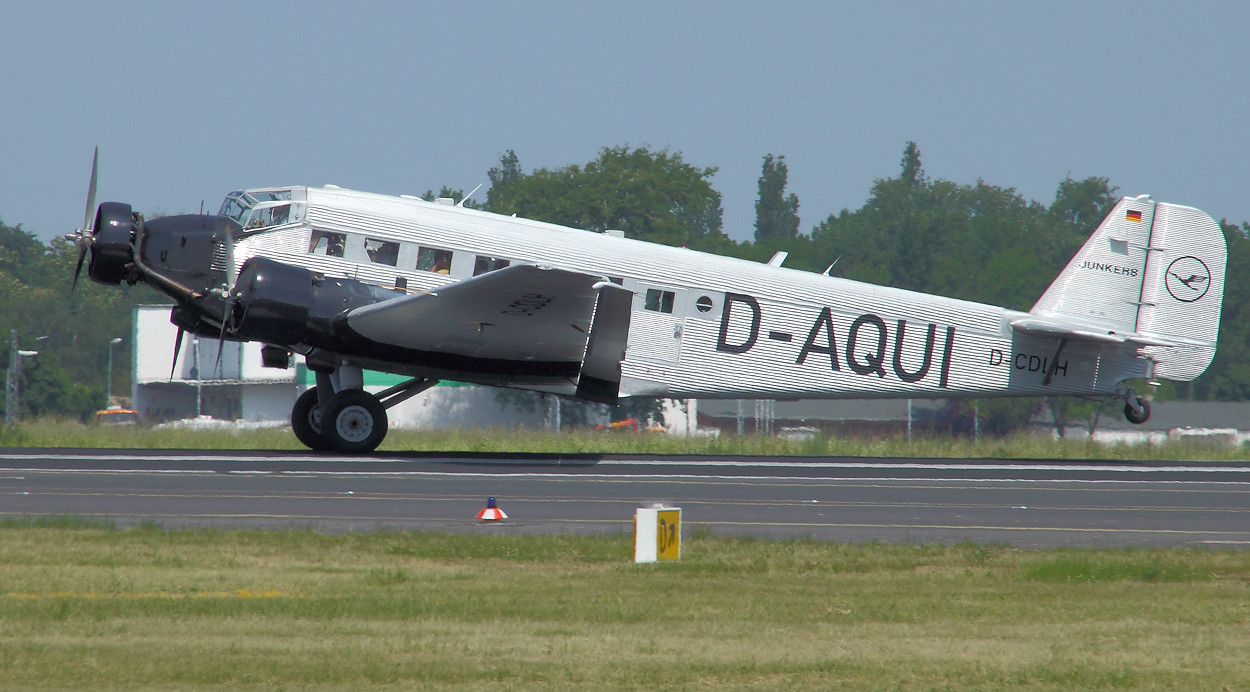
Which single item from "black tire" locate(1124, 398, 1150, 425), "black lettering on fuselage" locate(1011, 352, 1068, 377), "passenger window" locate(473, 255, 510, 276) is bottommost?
"black tire" locate(1124, 398, 1150, 425)

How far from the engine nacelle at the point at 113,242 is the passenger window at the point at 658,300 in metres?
8.04

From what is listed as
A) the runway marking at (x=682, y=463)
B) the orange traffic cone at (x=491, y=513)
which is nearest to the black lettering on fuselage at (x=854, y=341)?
the runway marking at (x=682, y=463)

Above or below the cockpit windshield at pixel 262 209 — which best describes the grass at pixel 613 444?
below

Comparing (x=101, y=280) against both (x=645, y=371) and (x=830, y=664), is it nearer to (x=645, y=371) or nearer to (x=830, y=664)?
(x=645, y=371)

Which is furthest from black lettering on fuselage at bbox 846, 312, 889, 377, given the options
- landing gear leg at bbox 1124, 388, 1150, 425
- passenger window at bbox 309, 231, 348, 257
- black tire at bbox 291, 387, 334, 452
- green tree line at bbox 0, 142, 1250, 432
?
green tree line at bbox 0, 142, 1250, 432

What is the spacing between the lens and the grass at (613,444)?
1029 inches

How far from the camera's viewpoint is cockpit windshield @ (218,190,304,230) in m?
19.7

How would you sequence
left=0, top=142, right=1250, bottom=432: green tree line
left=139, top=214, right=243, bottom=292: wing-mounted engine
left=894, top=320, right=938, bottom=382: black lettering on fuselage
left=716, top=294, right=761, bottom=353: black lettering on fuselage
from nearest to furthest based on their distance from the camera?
left=139, top=214, right=243, bottom=292: wing-mounted engine → left=716, top=294, right=761, bottom=353: black lettering on fuselage → left=894, top=320, right=938, bottom=382: black lettering on fuselage → left=0, top=142, right=1250, bottom=432: green tree line

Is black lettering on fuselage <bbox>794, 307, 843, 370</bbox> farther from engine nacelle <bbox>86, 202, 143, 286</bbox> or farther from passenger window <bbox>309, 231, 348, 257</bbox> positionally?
engine nacelle <bbox>86, 202, 143, 286</bbox>

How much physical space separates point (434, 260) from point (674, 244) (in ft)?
173

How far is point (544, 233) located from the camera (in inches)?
808

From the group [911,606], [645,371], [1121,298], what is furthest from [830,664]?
[1121,298]

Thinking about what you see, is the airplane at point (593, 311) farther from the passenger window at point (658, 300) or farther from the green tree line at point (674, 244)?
the green tree line at point (674, 244)

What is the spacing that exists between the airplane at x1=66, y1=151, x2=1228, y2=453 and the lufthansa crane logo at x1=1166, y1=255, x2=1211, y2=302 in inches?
1.0
